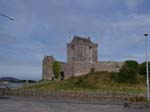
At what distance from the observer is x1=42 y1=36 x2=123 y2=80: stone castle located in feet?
267

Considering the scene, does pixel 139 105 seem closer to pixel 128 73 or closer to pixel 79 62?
pixel 128 73

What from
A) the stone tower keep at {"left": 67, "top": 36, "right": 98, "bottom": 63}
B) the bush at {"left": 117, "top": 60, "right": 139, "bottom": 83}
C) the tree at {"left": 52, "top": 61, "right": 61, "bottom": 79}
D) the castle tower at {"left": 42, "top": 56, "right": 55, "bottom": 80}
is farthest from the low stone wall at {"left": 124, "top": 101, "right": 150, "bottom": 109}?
the castle tower at {"left": 42, "top": 56, "right": 55, "bottom": 80}

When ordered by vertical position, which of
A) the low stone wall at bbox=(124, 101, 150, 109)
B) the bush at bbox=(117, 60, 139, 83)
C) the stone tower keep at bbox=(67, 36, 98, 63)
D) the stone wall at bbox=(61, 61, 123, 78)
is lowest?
the low stone wall at bbox=(124, 101, 150, 109)

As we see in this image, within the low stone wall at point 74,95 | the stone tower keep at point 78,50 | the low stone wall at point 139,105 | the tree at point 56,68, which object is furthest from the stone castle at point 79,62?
the low stone wall at point 139,105

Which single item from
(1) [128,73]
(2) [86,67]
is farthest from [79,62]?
(1) [128,73]

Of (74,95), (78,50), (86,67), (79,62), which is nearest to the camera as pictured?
(74,95)

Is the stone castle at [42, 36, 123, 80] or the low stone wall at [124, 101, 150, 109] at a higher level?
the stone castle at [42, 36, 123, 80]

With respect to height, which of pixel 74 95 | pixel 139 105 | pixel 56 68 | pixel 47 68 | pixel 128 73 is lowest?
pixel 139 105

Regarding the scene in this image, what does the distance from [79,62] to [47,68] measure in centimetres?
1244

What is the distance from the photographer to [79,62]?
274 feet

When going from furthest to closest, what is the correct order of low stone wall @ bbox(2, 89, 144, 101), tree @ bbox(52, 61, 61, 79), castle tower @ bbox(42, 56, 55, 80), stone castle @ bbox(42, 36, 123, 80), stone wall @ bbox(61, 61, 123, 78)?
castle tower @ bbox(42, 56, 55, 80)
tree @ bbox(52, 61, 61, 79)
stone castle @ bbox(42, 36, 123, 80)
stone wall @ bbox(61, 61, 123, 78)
low stone wall @ bbox(2, 89, 144, 101)

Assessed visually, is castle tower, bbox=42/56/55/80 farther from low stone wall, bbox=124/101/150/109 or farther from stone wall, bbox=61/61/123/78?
low stone wall, bbox=124/101/150/109

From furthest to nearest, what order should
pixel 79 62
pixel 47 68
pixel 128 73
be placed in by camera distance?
pixel 47 68 → pixel 79 62 → pixel 128 73

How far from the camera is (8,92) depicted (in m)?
51.9
